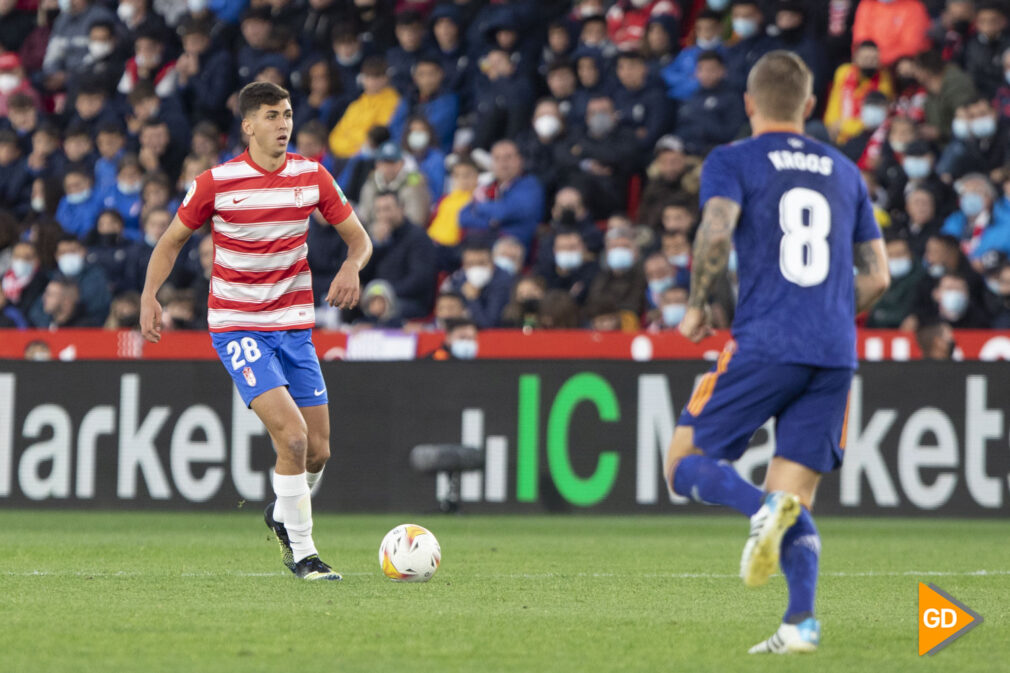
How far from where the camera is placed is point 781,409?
5348mm

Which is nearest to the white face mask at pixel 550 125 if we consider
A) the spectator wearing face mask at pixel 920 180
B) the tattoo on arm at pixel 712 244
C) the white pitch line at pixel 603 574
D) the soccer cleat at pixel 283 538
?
the spectator wearing face mask at pixel 920 180

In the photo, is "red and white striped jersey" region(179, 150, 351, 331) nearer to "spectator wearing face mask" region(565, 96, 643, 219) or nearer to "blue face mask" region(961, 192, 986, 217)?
"blue face mask" region(961, 192, 986, 217)

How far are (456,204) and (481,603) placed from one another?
10154mm

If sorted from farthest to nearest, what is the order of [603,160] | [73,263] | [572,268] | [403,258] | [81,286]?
[73,263]
[81,286]
[603,160]
[403,258]
[572,268]

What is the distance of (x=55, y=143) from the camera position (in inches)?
752

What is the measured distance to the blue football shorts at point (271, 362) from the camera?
24.4ft

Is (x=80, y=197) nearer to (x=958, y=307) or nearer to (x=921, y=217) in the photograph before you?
(x=921, y=217)

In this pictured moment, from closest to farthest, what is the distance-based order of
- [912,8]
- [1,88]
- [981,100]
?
[981,100] → [912,8] → [1,88]

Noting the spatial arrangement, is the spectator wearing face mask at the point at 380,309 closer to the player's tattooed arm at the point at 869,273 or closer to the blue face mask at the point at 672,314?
the blue face mask at the point at 672,314

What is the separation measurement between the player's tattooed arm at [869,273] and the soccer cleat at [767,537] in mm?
830

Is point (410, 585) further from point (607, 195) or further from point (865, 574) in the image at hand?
point (607, 195)

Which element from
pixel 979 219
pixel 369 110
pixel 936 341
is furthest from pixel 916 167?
pixel 369 110

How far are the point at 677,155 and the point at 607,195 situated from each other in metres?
0.82

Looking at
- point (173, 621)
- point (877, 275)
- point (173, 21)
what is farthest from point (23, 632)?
point (173, 21)
